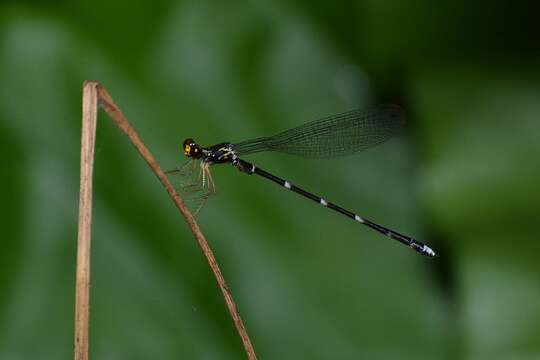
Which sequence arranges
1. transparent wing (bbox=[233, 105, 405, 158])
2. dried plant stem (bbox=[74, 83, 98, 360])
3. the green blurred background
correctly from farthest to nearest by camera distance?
transparent wing (bbox=[233, 105, 405, 158])
the green blurred background
dried plant stem (bbox=[74, 83, 98, 360])

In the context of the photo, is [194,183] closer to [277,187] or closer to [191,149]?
[191,149]

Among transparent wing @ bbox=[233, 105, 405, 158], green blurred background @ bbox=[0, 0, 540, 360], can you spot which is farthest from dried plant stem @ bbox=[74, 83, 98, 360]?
transparent wing @ bbox=[233, 105, 405, 158]

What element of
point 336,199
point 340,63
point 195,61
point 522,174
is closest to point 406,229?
point 336,199

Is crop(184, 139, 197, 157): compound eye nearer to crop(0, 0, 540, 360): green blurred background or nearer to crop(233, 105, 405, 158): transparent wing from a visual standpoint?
crop(0, 0, 540, 360): green blurred background

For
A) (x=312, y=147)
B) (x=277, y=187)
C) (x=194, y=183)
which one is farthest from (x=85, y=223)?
(x=312, y=147)

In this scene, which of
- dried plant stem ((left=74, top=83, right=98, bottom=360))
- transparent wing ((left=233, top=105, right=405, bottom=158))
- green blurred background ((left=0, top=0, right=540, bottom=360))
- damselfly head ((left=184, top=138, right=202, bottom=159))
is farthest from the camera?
transparent wing ((left=233, top=105, right=405, bottom=158))

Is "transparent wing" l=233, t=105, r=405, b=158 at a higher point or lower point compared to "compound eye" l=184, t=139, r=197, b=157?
higher

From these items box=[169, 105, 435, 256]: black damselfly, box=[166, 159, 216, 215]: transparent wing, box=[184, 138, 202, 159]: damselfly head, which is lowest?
box=[166, 159, 216, 215]: transparent wing

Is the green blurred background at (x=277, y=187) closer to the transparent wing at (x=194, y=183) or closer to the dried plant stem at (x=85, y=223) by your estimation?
the transparent wing at (x=194, y=183)
